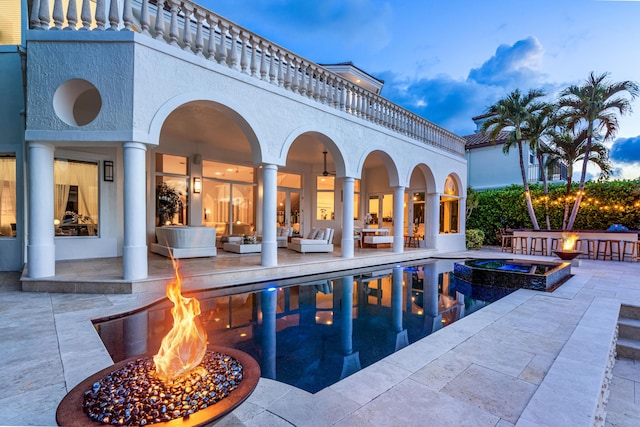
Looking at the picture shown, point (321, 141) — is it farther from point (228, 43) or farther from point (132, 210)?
point (132, 210)

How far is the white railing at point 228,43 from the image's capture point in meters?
5.48

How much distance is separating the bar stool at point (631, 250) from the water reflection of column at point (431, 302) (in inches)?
303

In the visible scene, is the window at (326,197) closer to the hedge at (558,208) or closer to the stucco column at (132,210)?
the hedge at (558,208)

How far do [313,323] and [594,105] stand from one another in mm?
13647

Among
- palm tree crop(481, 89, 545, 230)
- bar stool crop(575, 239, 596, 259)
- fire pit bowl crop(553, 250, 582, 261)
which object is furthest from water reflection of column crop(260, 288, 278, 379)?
bar stool crop(575, 239, 596, 259)

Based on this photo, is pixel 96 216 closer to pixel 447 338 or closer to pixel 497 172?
pixel 447 338

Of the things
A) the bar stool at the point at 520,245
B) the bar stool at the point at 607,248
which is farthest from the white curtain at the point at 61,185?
the bar stool at the point at 607,248

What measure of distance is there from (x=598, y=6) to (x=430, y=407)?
27.0 ft

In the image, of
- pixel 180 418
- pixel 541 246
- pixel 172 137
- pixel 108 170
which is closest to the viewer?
pixel 180 418

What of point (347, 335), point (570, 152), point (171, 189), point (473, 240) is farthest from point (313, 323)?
point (570, 152)

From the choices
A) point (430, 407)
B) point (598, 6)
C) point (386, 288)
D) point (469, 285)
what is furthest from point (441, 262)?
point (430, 407)

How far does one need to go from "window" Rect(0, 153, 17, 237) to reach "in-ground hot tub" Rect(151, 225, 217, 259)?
3.27 m

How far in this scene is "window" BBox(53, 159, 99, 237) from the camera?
791 cm

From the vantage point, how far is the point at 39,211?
18.0 feet
